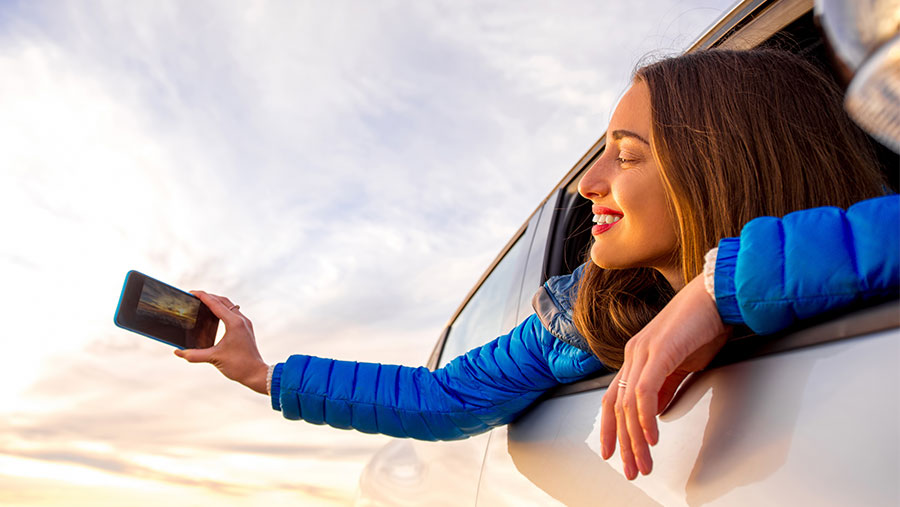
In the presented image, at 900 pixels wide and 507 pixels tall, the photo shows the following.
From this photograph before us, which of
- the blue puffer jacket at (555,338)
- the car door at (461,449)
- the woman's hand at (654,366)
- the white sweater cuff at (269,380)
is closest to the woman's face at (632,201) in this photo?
the blue puffer jacket at (555,338)

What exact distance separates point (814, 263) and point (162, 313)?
5.04 ft

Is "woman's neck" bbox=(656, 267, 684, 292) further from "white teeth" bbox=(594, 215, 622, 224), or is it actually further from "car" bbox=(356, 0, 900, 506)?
"car" bbox=(356, 0, 900, 506)

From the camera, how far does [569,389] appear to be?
151 centimetres

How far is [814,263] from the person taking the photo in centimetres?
78

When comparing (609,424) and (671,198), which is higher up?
(671,198)

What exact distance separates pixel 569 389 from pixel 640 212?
1.37ft

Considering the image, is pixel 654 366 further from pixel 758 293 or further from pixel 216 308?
pixel 216 308

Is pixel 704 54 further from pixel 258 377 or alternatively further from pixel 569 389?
pixel 258 377

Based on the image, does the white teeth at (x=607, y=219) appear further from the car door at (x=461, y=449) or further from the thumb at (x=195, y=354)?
the thumb at (x=195, y=354)

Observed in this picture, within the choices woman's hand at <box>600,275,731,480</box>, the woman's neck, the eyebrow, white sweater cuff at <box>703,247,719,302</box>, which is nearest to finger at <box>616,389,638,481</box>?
woman's hand at <box>600,275,731,480</box>

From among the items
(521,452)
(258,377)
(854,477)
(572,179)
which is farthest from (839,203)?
(258,377)

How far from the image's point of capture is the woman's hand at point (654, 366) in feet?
2.97

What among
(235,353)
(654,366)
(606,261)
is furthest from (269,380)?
(654,366)

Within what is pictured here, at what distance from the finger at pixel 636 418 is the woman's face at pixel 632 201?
1.36 feet
